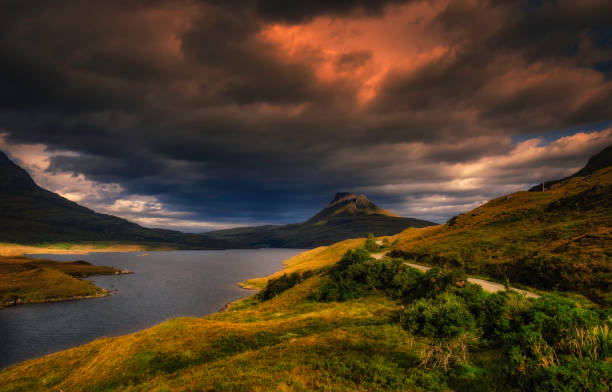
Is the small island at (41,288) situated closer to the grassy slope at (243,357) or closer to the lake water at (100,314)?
the lake water at (100,314)

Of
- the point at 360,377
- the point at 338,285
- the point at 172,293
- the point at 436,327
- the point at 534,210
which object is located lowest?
the point at 172,293

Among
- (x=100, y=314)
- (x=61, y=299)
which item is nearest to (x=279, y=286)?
(x=100, y=314)

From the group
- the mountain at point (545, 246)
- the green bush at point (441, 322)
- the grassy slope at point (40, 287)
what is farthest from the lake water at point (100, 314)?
the mountain at point (545, 246)

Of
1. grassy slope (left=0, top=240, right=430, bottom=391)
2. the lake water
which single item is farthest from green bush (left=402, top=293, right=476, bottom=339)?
the lake water

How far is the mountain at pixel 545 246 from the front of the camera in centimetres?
4022

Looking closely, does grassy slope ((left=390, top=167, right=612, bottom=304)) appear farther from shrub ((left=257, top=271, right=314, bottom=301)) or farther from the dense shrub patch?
shrub ((left=257, top=271, right=314, bottom=301))

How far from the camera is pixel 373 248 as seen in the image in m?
130

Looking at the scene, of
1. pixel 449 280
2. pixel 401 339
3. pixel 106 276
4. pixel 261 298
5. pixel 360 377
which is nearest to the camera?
pixel 360 377

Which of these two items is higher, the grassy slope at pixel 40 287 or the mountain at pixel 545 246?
the mountain at pixel 545 246

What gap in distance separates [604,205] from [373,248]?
8028cm

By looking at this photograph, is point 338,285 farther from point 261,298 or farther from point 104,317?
Result: point 104,317

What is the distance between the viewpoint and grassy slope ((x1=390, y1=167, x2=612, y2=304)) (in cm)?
4031

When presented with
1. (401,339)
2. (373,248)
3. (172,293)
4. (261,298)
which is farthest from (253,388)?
(172,293)

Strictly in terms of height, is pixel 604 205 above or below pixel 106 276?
above
